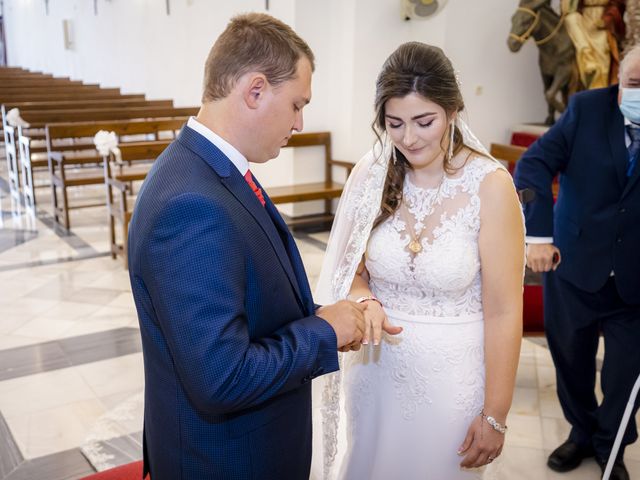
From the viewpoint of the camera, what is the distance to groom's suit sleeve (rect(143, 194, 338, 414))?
1066 mm

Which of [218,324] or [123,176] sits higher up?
[218,324]

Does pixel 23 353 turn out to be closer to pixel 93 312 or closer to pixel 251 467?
pixel 93 312

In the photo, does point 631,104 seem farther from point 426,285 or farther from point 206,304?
point 206,304

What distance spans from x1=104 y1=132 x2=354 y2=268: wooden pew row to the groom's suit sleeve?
13.9ft

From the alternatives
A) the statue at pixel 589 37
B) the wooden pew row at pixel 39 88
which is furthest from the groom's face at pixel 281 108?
the wooden pew row at pixel 39 88

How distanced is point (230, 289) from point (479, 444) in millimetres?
970

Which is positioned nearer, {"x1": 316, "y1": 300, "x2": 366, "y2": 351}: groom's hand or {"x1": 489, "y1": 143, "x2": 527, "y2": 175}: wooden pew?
{"x1": 316, "y1": 300, "x2": 366, "y2": 351}: groom's hand

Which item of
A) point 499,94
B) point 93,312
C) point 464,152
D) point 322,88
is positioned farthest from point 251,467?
point 499,94

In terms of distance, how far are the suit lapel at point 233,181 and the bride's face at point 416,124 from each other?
58 centimetres

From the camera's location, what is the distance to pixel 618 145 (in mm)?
2322

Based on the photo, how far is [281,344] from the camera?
1.17 m

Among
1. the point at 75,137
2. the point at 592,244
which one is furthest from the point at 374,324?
the point at 75,137

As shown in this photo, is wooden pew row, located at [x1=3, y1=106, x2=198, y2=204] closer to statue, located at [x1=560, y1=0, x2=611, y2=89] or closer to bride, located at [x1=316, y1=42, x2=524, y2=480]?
statue, located at [x1=560, y1=0, x2=611, y2=89]

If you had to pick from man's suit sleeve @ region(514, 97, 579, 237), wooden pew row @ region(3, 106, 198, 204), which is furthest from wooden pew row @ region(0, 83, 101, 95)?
man's suit sleeve @ region(514, 97, 579, 237)
